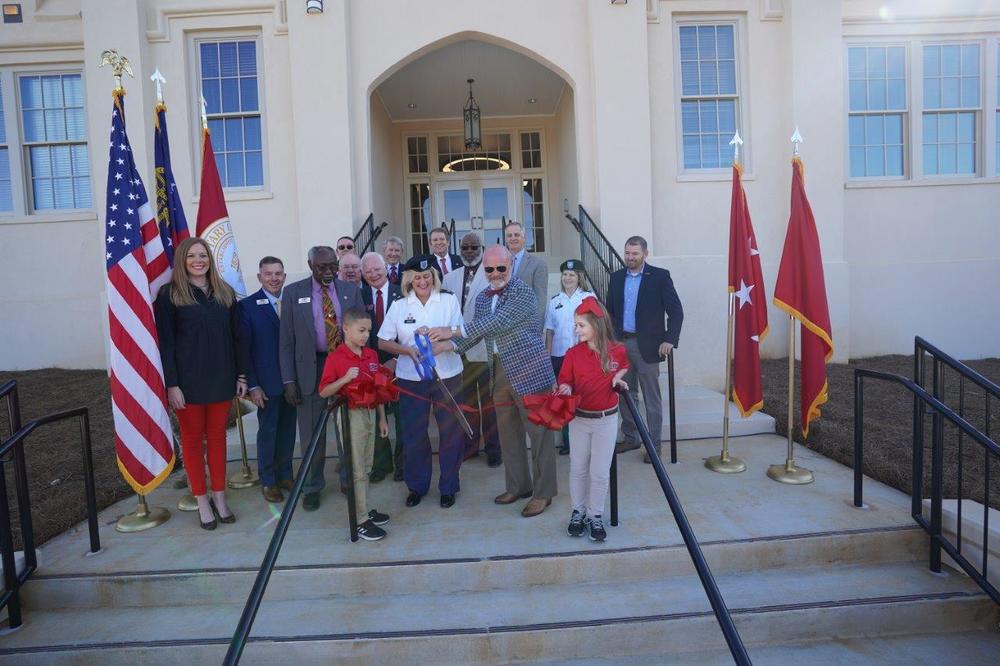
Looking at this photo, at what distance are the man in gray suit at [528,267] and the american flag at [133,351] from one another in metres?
2.88

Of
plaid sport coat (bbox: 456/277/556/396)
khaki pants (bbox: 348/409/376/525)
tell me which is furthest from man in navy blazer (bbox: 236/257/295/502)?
plaid sport coat (bbox: 456/277/556/396)

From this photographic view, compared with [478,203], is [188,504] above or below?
below

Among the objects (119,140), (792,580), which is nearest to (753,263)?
(792,580)

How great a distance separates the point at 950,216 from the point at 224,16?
38.2 feet

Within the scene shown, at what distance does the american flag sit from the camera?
4078 millimetres

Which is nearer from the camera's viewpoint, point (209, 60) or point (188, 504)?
point (188, 504)

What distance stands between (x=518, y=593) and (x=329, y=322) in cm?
249

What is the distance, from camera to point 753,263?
5270mm

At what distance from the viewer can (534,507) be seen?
434 cm

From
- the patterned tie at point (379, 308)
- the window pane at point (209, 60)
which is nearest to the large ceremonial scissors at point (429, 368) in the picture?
the patterned tie at point (379, 308)

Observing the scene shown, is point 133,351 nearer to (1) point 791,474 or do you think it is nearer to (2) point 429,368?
(2) point 429,368

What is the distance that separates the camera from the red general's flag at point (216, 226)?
541 centimetres

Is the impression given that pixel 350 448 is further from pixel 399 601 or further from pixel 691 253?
pixel 691 253

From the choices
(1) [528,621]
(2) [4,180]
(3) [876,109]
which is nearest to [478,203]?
(3) [876,109]
